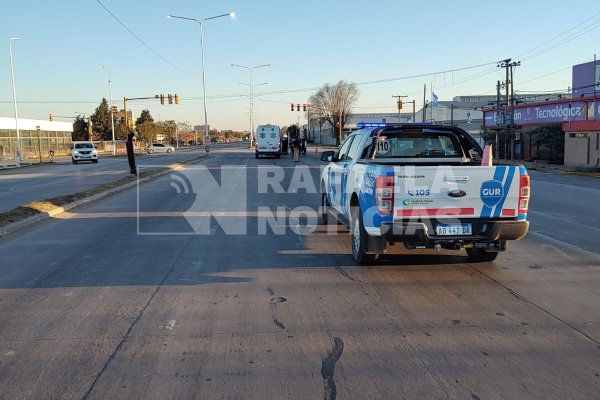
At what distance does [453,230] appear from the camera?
6.67 metres

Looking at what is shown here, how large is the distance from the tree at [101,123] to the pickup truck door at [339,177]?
110638mm

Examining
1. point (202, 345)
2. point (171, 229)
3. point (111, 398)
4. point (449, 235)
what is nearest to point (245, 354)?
point (202, 345)

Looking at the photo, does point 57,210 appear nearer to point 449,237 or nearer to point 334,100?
point 449,237

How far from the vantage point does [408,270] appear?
7270mm

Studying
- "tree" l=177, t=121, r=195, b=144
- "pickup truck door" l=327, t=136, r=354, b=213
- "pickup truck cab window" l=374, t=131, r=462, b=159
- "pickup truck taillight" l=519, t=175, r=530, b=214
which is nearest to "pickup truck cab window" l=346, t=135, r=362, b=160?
"pickup truck door" l=327, t=136, r=354, b=213

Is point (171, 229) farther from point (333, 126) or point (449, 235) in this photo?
point (333, 126)

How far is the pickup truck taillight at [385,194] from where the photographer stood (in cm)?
650

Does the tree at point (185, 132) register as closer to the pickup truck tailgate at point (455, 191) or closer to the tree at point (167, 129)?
the tree at point (167, 129)

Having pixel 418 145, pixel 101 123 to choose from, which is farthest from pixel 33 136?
pixel 418 145

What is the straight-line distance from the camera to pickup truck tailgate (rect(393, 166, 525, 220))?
6.52 m

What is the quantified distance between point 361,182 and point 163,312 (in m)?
3.20

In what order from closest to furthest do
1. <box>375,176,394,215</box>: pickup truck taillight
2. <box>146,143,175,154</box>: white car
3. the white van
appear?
<box>375,176,394,215</box>: pickup truck taillight → the white van → <box>146,143,175,154</box>: white car

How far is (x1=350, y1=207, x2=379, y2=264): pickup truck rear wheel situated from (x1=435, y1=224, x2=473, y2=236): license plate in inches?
38.4

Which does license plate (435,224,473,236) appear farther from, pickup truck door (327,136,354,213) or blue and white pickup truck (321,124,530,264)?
pickup truck door (327,136,354,213)
